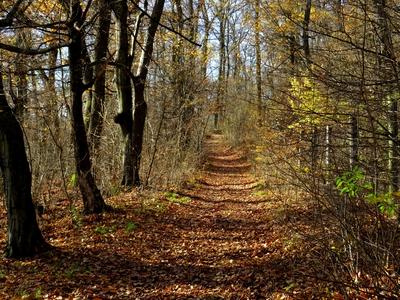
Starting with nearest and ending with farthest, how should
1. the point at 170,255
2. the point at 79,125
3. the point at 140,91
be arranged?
1. the point at 170,255
2. the point at 79,125
3. the point at 140,91

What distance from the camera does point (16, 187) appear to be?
595 cm

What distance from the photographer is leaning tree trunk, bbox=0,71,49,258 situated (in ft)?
19.3

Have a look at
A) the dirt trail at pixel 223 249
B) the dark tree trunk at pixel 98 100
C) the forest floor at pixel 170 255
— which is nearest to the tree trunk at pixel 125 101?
the dark tree trunk at pixel 98 100

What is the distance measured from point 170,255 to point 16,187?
2677mm

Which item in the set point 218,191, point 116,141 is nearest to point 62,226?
point 116,141

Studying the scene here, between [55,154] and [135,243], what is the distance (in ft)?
12.0

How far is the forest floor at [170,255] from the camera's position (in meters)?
5.14

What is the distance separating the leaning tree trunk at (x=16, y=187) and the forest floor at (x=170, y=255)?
258mm

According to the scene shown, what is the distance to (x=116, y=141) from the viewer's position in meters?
12.0

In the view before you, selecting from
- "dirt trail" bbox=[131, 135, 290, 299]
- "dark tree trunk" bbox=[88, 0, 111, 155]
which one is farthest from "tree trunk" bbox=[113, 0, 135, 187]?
"dirt trail" bbox=[131, 135, 290, 299]

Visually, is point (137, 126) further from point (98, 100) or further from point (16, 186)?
point (16, 186)

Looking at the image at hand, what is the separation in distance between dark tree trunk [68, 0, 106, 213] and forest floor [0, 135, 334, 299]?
0.37m

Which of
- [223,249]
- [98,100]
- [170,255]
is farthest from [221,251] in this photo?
[98,100]

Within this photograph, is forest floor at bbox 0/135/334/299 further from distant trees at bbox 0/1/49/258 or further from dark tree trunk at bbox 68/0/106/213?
dark tree trunk at bbox 68/0/106/213
